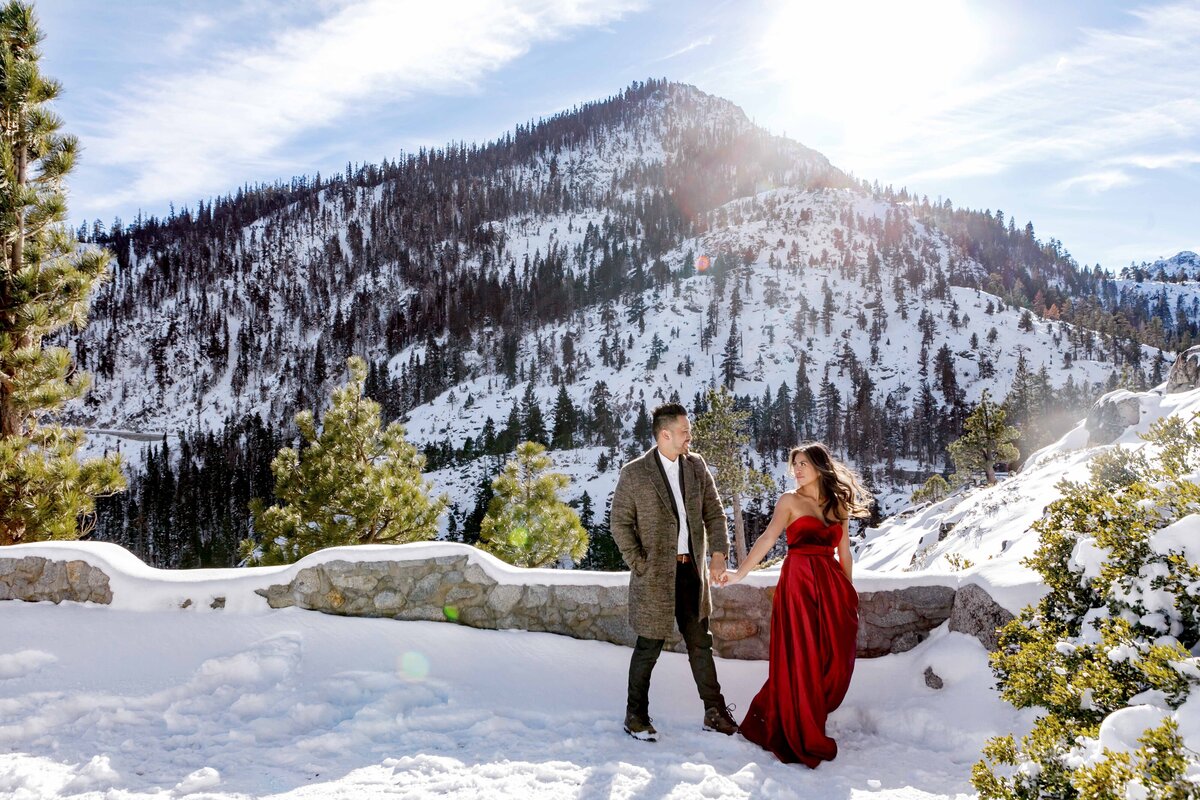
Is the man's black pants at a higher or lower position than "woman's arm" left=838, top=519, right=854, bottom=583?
lower

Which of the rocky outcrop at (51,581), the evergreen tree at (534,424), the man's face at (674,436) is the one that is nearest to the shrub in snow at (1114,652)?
the man's face at (674,436)

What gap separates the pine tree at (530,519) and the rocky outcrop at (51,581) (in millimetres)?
11112

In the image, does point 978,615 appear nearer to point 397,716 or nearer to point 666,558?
point 666,558

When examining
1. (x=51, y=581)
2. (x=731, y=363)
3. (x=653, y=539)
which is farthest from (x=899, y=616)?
(x=731, y=363)

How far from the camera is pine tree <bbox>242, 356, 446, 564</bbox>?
40.4 feet

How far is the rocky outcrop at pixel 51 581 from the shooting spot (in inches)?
204

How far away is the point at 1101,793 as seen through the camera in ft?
5.65

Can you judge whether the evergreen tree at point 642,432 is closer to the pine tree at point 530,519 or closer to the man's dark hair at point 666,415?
the pine tree at point 530,519

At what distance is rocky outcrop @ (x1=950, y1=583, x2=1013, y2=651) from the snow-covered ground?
0.11 m

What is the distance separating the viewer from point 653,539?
3.96 m

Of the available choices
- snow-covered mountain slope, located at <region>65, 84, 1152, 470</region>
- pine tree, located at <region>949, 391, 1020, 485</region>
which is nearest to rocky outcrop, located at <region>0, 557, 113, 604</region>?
pine tree, located at <region>949, 391, 1020, 485</region>

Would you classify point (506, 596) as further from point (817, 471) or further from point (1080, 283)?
point (1080, 283)

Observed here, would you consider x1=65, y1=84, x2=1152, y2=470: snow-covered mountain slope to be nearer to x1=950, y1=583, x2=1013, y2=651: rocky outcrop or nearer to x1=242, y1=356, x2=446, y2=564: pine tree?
x1=242, y1=356, x2=446, y2=564: pine tree

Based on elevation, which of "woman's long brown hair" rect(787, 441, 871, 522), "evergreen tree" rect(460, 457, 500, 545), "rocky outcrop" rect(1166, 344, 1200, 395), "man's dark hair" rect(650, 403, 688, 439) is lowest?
"evergreen tree" rect(460, 457, 500, 545)
